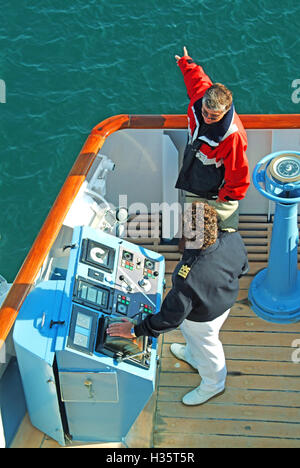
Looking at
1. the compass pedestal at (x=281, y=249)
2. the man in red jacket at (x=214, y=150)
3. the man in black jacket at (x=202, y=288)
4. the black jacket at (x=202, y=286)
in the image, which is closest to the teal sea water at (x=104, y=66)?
the man in red jacket at (x=214, y=150)

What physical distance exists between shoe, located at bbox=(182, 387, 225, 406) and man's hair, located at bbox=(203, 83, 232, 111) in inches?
68.4

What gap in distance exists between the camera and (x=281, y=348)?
4320mm

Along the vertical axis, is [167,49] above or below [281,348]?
above

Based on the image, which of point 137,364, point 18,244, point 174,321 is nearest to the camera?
point 174,321

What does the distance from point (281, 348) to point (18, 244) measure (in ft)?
14.3

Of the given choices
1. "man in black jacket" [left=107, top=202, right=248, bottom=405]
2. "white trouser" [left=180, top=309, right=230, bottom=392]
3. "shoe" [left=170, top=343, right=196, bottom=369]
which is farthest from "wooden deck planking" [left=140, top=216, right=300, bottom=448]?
"man in black jacket" [left=107, top=202, right=248, bottom=405]

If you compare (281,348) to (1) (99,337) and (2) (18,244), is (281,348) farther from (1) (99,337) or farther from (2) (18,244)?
(2) (18,244)

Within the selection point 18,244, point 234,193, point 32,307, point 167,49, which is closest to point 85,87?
point 167,49

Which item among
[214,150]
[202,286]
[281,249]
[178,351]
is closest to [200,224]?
[202,286]

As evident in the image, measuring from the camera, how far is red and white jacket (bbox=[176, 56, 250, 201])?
3.91m

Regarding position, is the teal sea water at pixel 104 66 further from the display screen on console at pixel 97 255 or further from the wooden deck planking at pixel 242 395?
the display screen on console at pixel 97 255

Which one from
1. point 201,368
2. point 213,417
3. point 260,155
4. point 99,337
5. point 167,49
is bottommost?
point 213,417

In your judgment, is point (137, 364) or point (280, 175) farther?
point (280, 175)

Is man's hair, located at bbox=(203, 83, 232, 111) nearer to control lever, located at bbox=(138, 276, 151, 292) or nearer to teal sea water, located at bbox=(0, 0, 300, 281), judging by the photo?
control lever, located at bbox=(138, 276, 151, 292)
